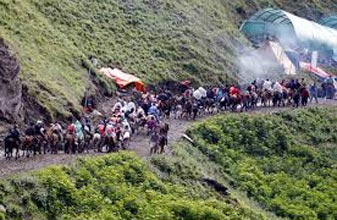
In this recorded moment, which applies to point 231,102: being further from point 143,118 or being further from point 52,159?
point 52,159

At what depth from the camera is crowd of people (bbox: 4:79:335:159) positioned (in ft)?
113

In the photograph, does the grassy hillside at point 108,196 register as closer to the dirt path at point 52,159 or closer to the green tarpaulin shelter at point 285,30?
the dirt path at point 52,159

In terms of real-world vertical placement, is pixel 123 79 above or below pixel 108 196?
above

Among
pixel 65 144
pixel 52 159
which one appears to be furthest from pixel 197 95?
pixel 52 159

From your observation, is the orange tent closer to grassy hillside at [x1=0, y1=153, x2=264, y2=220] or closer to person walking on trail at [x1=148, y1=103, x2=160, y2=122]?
person walking on trail at [x1=148, y1=103, x2=160, y2=122]

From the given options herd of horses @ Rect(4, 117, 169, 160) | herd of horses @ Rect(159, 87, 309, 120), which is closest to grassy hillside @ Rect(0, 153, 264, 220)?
herd of horses @ Rect(4, 117, 169, 160)

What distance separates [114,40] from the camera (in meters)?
56.4

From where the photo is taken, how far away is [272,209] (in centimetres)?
3931

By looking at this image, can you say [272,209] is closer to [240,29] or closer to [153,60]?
[153,60]

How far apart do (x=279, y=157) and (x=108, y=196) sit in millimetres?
17777

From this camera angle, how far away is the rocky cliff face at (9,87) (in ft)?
120

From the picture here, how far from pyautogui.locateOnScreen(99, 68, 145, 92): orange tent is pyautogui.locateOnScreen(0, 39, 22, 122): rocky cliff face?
1231 centimetres

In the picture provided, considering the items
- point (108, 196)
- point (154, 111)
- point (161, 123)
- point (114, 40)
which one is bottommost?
point (108, 196)

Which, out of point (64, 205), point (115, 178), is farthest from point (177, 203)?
point (64, 205)
